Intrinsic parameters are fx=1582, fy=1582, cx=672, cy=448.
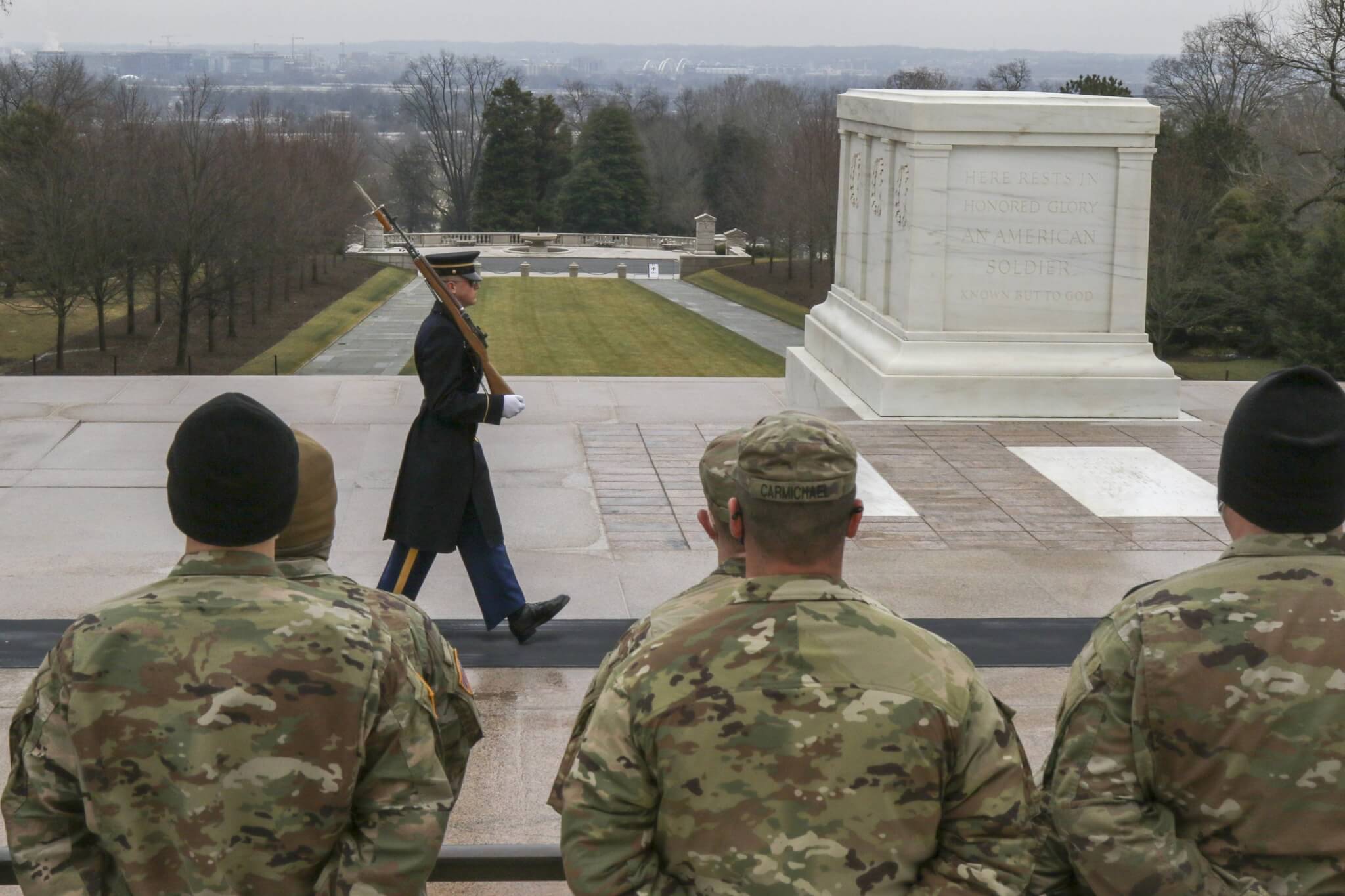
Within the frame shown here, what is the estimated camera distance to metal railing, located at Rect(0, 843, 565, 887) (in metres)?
3.03

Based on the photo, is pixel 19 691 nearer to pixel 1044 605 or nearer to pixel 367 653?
pixel 367 653

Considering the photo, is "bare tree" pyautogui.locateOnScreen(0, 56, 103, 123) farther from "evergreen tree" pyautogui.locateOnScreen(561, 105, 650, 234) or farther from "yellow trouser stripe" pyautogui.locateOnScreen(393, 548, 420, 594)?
"yellow trouser stripe" pyautogui.locateOnScreen(393, 548, 420, 594)

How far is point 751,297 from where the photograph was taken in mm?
60000

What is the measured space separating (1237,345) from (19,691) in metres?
36.5

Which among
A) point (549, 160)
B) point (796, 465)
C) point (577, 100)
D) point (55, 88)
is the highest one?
point (577, 100)

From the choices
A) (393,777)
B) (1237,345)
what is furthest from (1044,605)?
(1237,345)

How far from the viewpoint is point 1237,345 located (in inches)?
1507

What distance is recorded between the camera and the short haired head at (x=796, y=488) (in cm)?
240

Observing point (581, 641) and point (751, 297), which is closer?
point (581, 641)

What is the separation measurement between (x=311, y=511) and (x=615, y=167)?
85052mm

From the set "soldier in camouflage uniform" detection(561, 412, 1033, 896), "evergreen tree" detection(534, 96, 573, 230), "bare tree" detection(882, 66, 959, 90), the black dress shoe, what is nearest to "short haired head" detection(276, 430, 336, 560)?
"soldier in camouflage uniform" detection(561, 412, 1033, 896)

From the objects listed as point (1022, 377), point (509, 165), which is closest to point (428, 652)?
point (1022, 377)

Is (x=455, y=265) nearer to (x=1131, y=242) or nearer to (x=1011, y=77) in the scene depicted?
(x=1131, y=242)

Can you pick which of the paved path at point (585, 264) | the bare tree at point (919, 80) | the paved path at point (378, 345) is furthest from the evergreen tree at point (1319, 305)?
the bare tree at point (919, 80)
